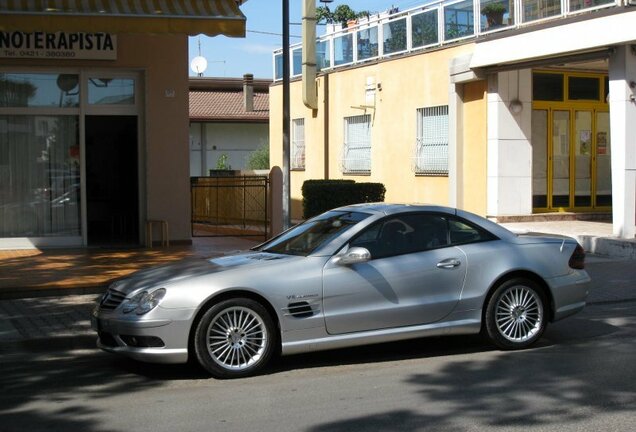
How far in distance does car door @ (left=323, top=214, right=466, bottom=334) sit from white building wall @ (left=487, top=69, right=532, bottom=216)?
10.4m

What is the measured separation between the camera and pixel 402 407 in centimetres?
628

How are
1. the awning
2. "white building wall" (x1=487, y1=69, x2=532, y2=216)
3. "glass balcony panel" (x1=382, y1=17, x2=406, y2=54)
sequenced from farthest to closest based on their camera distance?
1. "glass balcony panel" (x1=382, y1=17, x2=406, y2=54)
2. "white building wall" (x1=487, y1=69, x2=532, y2=216)
3. the awning

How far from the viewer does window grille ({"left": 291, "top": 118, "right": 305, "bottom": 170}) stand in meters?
26.2

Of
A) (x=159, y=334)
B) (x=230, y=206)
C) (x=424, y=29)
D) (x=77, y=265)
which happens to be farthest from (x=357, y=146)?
(x=159, y=334)

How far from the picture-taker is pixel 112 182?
17.1 m

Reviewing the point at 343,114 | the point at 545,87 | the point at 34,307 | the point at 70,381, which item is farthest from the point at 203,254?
the point at 343,114

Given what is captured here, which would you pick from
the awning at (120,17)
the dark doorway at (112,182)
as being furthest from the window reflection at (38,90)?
the awning at (120,17)

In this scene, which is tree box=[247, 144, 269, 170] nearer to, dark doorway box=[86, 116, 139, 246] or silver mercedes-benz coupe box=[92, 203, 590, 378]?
dark doorway box=[86, 116, 139, 246]

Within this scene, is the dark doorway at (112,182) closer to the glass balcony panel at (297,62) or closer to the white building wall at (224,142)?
the glass balcony panel at (297,62)

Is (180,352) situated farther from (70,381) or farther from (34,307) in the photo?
(34,307)

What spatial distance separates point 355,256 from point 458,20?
13.1 m

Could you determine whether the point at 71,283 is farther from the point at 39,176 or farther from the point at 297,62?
the point at 297,62

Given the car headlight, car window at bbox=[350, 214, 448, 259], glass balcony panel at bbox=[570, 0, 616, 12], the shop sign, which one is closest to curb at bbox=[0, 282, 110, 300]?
the car headlight

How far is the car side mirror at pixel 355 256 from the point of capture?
24.3 ft
